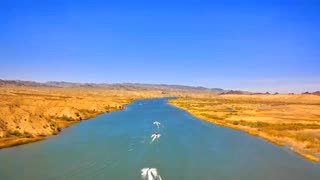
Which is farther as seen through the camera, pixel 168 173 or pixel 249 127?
pixel 249 127

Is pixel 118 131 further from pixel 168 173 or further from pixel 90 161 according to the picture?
pixel 168 173

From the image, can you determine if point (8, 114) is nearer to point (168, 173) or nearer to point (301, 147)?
point (168, 173)

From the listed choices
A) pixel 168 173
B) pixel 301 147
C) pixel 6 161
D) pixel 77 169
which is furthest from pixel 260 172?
pixel 6 161

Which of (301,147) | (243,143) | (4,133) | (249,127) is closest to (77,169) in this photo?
(4,133)

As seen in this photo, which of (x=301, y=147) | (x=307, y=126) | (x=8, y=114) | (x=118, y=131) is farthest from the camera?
(x=307, y=126)

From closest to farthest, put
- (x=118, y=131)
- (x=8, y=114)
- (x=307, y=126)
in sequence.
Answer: (x=8, y=114) → (x=118, y=131) → (x=307, y=126)

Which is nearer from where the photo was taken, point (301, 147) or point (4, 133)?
point (301, 147)
